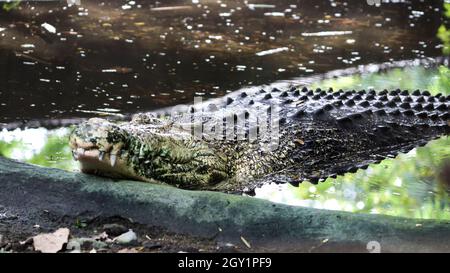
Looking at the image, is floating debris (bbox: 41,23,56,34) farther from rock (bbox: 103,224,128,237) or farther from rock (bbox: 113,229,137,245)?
rock (bbox: 113,229,137,245)

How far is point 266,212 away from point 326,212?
1.10 ft

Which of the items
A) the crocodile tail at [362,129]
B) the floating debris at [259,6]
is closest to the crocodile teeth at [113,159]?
the crocodile tail at [362,129]

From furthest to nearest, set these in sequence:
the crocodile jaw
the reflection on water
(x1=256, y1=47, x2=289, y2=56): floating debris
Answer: (x1=256, y1=47, x2=289, y2=56): floating debris, the reflection on water, the crocodile jaw

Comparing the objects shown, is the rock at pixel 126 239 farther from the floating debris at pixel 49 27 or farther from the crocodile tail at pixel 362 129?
the floating debris at pixel 49 27

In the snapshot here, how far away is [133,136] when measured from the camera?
4.71m

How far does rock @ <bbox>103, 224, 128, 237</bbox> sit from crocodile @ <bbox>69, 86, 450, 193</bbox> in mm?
526

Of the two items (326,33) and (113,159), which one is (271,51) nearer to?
(326,33)

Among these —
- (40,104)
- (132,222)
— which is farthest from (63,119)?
(132,222)

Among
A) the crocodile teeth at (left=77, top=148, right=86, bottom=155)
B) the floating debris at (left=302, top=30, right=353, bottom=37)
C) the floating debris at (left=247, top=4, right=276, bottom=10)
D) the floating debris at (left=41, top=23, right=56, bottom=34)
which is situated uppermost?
the crocodile teeth at (left=77, top=148, right=86, bottom=155)

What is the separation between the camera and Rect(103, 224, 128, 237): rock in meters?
4.01

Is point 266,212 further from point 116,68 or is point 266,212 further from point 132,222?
point 116,68

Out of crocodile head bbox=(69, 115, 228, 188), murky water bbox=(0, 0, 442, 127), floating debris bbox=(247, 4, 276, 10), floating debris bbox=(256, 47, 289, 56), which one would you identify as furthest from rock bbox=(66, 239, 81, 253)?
floating debris bbox=(247, 4, 276, 10)

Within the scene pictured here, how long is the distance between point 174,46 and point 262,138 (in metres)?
3.94

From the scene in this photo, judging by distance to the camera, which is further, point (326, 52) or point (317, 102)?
point (326, 52)
